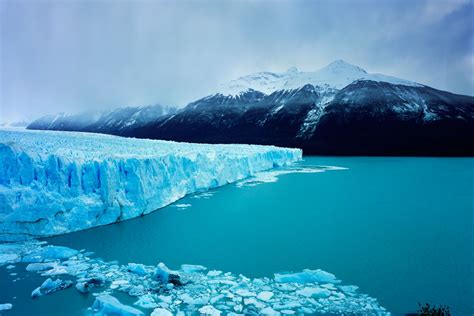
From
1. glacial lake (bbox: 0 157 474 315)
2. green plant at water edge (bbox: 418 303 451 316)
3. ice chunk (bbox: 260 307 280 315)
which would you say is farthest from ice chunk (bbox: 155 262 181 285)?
green plant at water edge (bbox: 418 303 451 316)

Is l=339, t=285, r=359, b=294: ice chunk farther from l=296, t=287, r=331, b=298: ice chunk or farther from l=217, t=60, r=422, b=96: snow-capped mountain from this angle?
l=217, t=60, r=422, b=96: snow-capped mountain

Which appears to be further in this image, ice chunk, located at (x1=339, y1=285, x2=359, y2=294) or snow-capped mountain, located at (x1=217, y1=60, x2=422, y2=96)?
snow-capped mountain, located at (x1=217, y1=60, x2=422, y2=96)

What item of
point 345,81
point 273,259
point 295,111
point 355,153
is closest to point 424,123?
point 355,153

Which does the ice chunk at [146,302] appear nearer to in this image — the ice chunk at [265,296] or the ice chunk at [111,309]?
the ice chunk at [111,309]

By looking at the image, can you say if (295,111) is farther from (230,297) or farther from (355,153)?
(230,297)

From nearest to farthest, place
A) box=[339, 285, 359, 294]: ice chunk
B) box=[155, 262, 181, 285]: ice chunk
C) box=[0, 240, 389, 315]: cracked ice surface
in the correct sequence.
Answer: box=[0, 240, 389, 315]: cracked ice surface
box=[339, 285, 359, 294]: ice chunk
box=[155, 262, 181, 285]: ice chunk

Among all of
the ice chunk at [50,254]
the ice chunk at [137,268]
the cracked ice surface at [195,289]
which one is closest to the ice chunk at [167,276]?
the cracked ice surface at [195,289]

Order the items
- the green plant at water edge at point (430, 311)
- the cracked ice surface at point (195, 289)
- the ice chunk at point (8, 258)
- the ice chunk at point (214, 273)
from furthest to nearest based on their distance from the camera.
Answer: the ice chunk at point (8, 258) → the ice chunk at point (214, 273) → the cracked ice surface at point (195, 289) → the green plant at water edge at point (430, 311)
